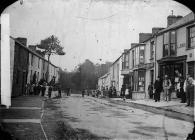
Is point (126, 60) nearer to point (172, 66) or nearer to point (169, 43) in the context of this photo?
point (169, 43)

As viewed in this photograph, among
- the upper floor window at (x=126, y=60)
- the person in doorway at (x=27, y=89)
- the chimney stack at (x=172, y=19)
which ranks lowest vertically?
the person in doorway at (x=27, y=89)

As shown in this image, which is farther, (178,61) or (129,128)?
(178,61)

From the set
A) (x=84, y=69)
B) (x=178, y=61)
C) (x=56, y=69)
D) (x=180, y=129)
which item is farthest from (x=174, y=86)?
(x=84, y=69)

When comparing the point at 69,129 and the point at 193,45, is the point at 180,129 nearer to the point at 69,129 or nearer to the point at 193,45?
the point at 69,129

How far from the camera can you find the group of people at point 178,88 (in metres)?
14.3

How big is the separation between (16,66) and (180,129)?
19.3 metres

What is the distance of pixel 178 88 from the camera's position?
729 inches

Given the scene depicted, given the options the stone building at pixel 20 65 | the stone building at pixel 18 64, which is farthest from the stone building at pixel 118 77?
the stone building at pixel 18 64

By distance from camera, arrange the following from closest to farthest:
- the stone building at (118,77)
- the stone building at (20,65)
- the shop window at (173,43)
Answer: the shop window at (173,43) < the stone building at (20,65) < the stone building at (118,77)

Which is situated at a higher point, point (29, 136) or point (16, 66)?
point (16, 66)

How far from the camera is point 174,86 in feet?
71.7

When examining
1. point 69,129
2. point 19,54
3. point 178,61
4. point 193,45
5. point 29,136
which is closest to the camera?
point 29,136

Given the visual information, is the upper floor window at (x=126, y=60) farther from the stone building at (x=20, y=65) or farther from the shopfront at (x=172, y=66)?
the shopfront at (x=172, y=66)

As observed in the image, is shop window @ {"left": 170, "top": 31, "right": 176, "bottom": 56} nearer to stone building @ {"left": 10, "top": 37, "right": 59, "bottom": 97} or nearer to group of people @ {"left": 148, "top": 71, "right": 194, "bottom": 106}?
group of people @ {"left": 148, "top": 71, "right": 194, "bottom": 106}
